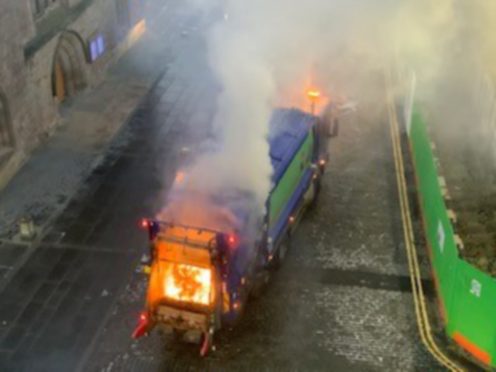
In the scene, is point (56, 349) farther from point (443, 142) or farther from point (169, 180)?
point (443, 142)

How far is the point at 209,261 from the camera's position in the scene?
12844mm

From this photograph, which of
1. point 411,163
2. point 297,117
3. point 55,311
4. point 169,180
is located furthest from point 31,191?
point 411,163

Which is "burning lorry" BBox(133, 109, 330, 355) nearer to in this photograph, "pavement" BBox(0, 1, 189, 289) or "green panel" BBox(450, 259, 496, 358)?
"green panel" BBox(450, 259, 496, 358)

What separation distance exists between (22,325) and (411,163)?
1248 cm

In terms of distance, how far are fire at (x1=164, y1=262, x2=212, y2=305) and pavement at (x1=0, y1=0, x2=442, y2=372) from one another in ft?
4.98

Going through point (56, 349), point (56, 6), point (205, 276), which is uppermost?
point (56, 6)

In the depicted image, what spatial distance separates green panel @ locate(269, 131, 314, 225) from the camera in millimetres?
15238

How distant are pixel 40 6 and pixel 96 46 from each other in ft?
13.0

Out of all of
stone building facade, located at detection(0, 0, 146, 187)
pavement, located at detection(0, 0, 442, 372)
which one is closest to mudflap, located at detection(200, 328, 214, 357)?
pavement, located at detection(0, 0, 442, 372)

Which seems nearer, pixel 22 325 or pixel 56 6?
pixel 22 325

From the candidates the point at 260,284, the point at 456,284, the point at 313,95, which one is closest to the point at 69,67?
the point at 313,95

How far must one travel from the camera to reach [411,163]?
2152 cm

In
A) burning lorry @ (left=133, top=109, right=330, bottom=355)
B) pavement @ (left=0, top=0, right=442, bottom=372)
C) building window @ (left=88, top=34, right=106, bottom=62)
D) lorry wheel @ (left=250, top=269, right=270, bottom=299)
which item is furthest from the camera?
building window @ (left=88, top=34, right=106, bottom=62)

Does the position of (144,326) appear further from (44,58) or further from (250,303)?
(44,58)
